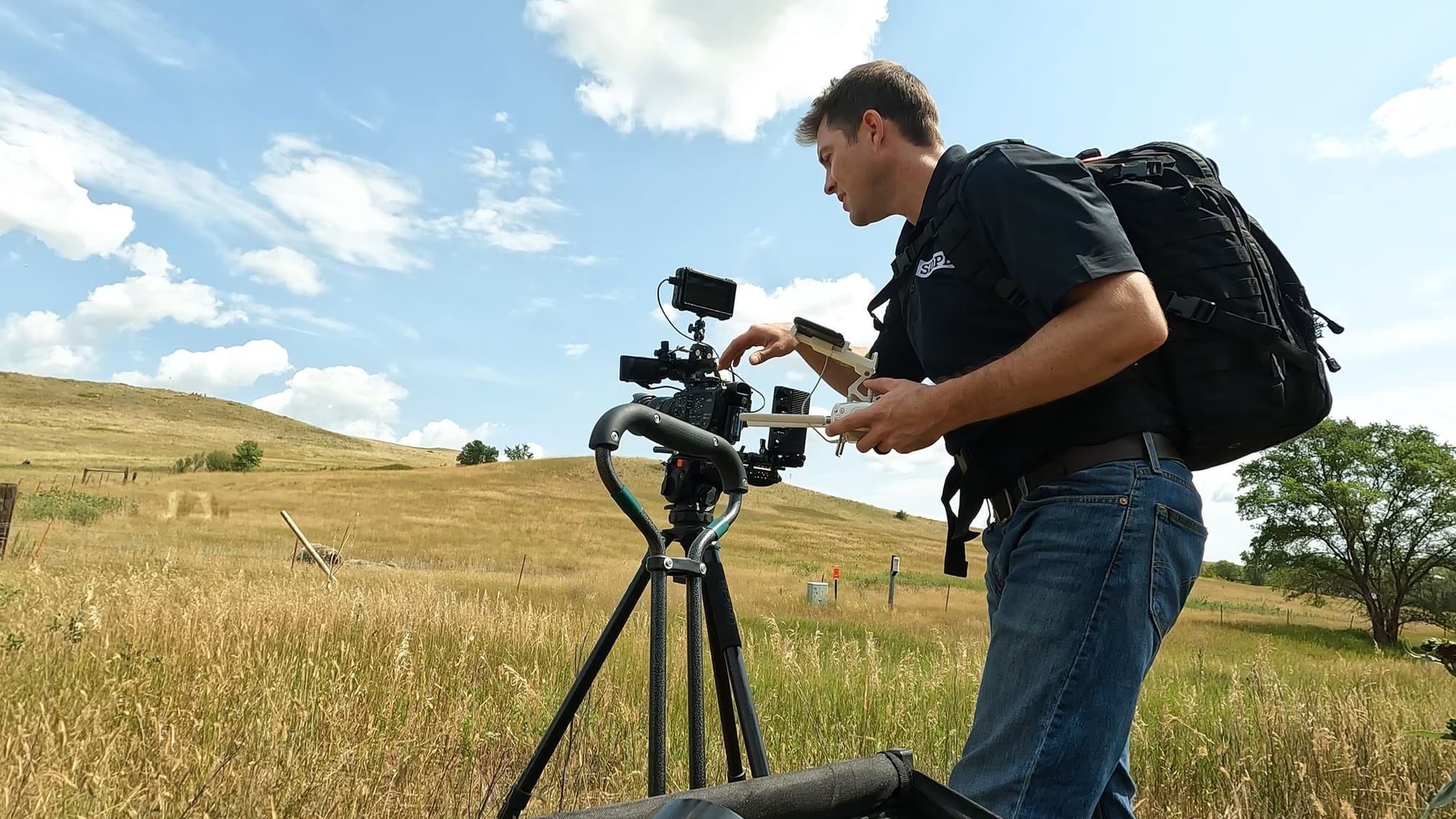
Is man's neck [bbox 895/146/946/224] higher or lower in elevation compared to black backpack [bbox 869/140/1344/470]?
higher

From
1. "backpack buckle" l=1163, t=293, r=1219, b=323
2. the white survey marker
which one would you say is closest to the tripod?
the white survey marker

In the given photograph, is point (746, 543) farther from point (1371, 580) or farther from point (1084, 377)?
point (1084, 377)

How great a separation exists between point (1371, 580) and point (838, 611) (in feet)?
75.3

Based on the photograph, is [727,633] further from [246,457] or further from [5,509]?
[246,457]

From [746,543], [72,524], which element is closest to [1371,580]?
[746,543]

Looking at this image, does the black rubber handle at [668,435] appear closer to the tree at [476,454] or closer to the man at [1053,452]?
the man at [1053,452]

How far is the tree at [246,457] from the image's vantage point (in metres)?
73.9

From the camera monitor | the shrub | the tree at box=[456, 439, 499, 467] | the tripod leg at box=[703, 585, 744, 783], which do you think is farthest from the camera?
the tree at box=[456, 439, 499, 467]

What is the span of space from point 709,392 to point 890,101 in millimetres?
919

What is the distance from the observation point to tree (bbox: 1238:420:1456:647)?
95.0ft

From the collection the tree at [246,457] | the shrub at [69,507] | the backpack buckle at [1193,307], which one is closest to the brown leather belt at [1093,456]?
the backpack buckle at [1193,307]

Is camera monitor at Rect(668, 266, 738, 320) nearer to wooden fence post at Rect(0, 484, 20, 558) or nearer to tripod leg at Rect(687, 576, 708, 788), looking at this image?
tripod leg at Rect(687, 576, 708, 788)

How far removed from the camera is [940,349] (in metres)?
1.63

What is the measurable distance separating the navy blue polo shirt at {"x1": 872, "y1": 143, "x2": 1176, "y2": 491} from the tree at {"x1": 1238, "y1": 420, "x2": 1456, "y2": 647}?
3554 centimetres
